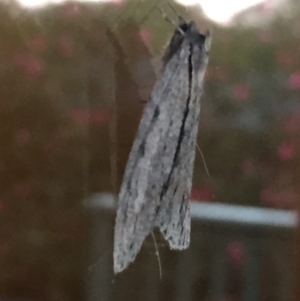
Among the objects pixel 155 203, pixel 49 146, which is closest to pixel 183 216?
pixel 155 203

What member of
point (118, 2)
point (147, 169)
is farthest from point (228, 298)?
point (118, 2)

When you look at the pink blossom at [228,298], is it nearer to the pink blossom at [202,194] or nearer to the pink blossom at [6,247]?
the pink blossom at [202,194]

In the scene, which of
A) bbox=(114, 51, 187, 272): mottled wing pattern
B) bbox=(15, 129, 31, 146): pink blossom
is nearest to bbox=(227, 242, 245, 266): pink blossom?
bbox=(114, 51, 187, 272): mottled wing pattern

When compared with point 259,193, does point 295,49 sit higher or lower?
higher

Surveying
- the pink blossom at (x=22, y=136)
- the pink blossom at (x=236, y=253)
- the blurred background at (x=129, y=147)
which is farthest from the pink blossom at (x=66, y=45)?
the pink blossom at (x=236, y=253)

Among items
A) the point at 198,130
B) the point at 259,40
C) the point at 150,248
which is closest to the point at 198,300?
the point at 150,248

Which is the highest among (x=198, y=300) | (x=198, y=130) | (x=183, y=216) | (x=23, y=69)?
(x=23, y=69)

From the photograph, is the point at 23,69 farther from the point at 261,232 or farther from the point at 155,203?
the point at 261,232

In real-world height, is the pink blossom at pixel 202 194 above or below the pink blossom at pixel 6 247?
above
